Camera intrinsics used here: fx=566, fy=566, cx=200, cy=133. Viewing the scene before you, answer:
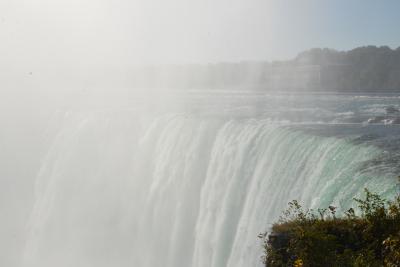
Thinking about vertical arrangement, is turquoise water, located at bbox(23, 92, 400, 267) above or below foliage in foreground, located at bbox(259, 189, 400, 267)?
above

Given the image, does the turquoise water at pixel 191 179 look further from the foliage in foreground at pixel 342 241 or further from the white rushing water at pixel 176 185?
the foliage in foreground at pixel 342 241

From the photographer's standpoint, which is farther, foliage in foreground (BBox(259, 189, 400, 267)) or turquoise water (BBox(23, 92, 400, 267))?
turquoise water (BBox(23, 92, 400, 267))

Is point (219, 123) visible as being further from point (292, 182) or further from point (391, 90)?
point (391, 90)

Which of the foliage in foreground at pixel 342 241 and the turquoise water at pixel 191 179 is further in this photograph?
the turquoise water at pixel 191 179

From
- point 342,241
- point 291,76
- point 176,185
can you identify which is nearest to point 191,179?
point 176,185

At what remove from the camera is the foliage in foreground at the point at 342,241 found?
6.75 metres

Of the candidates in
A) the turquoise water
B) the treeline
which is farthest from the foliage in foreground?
the treeline

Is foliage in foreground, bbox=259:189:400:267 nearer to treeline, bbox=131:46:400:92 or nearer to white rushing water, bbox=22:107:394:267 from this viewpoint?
white rushing water, bbox=22:107:394:267

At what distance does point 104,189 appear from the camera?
27.3 m

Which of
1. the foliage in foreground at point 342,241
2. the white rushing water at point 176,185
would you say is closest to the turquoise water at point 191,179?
the white rushing water at point 176,185

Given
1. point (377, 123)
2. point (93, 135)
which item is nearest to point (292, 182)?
point (377, 123)

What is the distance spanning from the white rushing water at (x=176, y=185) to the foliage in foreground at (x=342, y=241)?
2632 mm

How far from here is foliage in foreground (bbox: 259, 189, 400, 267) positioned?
6754 mm

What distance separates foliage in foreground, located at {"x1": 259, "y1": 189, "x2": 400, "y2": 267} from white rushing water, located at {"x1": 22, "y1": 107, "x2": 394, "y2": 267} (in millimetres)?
2632
